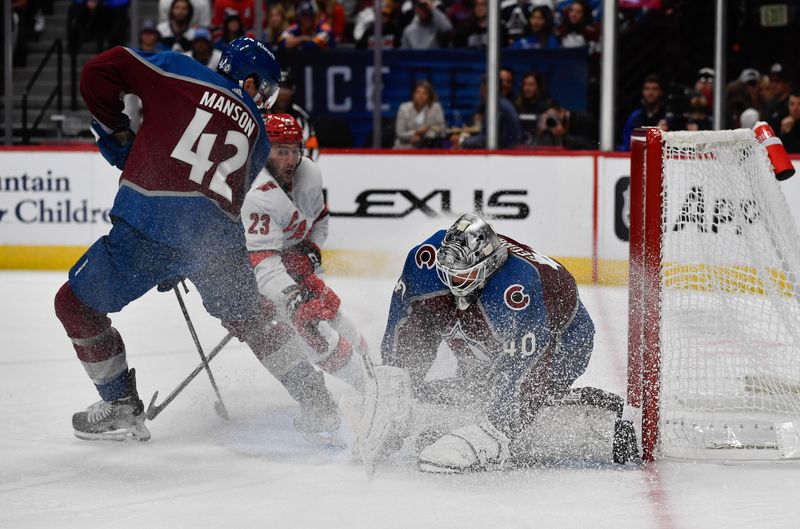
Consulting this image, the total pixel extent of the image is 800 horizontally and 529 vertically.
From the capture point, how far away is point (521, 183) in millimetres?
7328

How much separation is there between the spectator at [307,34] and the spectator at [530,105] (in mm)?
1422

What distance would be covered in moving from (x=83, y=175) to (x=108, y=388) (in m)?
4.33

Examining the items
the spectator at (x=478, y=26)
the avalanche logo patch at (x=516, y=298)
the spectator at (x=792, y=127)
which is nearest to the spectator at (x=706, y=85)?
the spectator at (x=792, y=127)

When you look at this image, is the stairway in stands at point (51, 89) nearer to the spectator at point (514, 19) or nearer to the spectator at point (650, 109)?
the spectator at point (514, 19)

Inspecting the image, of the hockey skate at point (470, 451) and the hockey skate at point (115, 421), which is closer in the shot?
the hockey skate at point (470, 451)

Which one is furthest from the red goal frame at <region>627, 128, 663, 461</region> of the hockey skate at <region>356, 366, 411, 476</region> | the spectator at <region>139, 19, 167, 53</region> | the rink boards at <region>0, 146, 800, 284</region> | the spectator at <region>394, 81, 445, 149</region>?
the spectator at <region>139, 19, 167, 53</region>

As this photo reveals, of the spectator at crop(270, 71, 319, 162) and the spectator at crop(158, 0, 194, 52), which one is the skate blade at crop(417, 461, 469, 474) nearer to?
the spectator at crop(270, 71, 319, 162)

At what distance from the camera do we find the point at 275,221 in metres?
4.44

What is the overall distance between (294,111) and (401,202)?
101 cm

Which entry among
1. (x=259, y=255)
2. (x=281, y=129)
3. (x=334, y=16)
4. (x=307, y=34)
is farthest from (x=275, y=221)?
(x=334, y=16)

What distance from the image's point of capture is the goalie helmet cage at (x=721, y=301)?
3.47 meters

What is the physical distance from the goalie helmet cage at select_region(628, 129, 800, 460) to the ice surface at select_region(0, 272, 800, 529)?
0.22 m

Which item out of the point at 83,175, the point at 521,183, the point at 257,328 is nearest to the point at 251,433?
the point at 257,328

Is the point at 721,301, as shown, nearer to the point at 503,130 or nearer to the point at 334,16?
the point at 503,130
